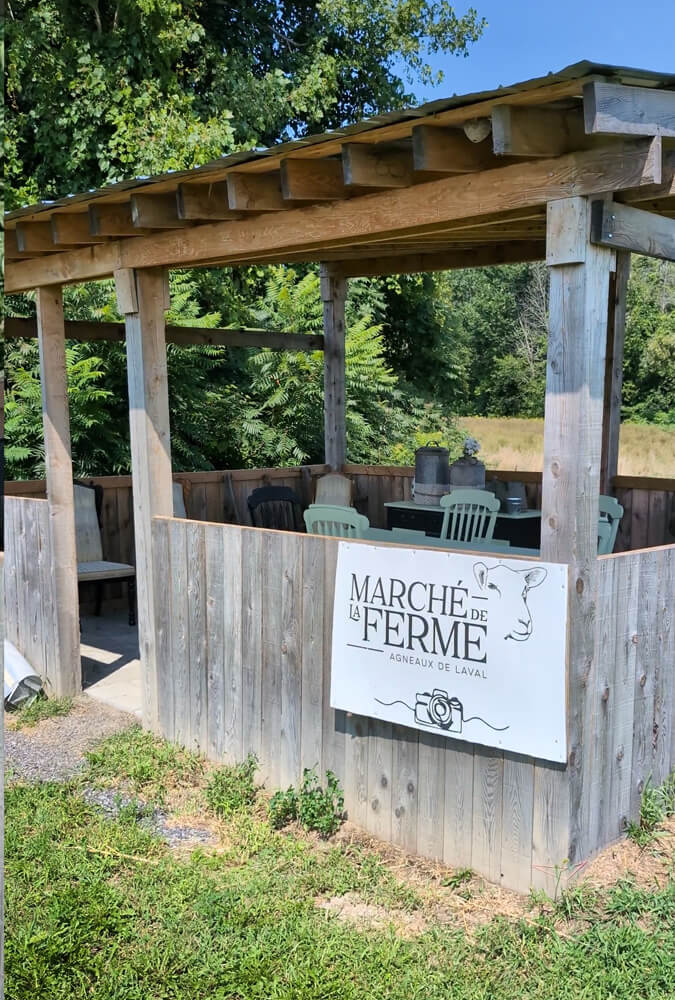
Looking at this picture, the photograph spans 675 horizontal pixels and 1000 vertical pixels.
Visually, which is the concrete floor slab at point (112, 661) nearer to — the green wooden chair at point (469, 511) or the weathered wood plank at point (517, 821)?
the green wooden chair at point (469, 511)

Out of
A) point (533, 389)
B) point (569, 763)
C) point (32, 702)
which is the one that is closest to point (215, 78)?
point (32, 702)

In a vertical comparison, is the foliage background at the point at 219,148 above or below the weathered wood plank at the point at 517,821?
above

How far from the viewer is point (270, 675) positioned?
14.8 feet

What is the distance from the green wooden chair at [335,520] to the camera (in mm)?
5250

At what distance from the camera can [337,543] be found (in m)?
4.10

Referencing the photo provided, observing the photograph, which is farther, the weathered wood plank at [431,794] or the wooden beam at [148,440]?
the wooden beam at [148,440]

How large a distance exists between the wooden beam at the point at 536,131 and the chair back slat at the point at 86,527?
537cm

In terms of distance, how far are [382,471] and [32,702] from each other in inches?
164

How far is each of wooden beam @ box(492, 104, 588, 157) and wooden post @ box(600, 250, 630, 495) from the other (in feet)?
13.3

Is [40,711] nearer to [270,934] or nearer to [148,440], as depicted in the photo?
[148,440]

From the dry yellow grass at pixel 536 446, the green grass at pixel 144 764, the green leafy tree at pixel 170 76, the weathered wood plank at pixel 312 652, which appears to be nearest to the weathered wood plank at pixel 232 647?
the green grass at pixel 144 764

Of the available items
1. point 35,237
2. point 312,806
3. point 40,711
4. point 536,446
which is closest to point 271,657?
point 312,806

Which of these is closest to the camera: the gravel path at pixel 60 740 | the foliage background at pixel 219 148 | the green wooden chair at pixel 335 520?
the gravel path at pixel 60 740

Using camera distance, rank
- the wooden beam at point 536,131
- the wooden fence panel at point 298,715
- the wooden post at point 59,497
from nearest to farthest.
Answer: the wooden beam at point 536,131, the wooden fence panel at point 298,715, the wooden post at point 59,497
